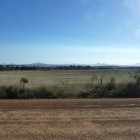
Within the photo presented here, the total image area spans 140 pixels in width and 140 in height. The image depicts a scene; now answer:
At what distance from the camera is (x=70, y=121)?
11.4m

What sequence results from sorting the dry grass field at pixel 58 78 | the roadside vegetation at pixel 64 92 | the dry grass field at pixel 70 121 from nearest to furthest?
1. the dry grass field at pixel 70 121
2. the roadside vegetation at pixel 64 92
3. the dry grass field at pixel 58 78

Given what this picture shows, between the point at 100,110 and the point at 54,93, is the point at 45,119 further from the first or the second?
the point at 54,93

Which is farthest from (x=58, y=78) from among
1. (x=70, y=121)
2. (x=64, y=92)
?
(x=70, y=121)

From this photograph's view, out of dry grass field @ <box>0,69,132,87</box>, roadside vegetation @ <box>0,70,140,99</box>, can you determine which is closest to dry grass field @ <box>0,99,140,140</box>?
roadside vegetation @ <box>0,70,140,99</box>

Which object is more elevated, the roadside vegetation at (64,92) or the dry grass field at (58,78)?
the roadside vegetation at (64,92)

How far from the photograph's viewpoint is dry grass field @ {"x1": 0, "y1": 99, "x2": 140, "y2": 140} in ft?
30.8

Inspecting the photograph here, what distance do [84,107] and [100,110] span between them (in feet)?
3.56

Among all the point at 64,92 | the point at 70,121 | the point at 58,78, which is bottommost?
the point at 58,78

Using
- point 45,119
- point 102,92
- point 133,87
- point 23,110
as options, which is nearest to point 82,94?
point 102,92

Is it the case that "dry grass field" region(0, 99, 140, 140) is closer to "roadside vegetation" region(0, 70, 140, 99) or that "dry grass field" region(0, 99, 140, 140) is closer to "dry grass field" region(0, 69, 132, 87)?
"roadside vegetation" region(0, 70, 140, 99)

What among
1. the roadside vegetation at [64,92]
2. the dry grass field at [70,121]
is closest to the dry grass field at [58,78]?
the roadside vegetation at [64,92]

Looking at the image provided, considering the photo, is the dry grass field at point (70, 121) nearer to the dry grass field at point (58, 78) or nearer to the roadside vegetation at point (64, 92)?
the roadside vegetation at point (64, 92)

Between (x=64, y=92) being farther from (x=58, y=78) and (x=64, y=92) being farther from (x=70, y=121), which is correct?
(x=58, y=78)

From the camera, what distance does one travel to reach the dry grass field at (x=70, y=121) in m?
9.38
